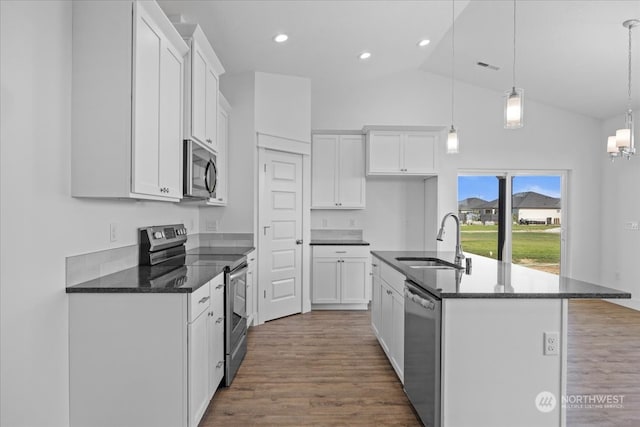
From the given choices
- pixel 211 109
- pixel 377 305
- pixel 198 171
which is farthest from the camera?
pixel 377 305

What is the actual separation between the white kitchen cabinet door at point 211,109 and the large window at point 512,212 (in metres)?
4.06

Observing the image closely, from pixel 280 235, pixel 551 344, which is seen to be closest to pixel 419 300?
pixel 551 344

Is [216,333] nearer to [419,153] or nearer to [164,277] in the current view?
[164,277]

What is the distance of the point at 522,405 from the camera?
6.58ft

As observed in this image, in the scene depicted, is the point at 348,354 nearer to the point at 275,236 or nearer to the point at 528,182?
the point at 275,236

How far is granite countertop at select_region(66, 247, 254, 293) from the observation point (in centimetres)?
200

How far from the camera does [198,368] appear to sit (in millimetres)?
2166

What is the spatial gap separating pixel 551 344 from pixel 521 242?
4.51 metres

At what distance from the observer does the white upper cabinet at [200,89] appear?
2812 mm

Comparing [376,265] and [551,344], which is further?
[376,265]

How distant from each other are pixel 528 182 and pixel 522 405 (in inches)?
191

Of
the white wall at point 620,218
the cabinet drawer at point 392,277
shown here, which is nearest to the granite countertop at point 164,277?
the cabinet drawer at point 392,277

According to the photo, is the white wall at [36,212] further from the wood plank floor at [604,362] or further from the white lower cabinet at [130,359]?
the wood plank floor at [604,362]

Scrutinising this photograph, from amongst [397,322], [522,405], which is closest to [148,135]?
[397,322]
